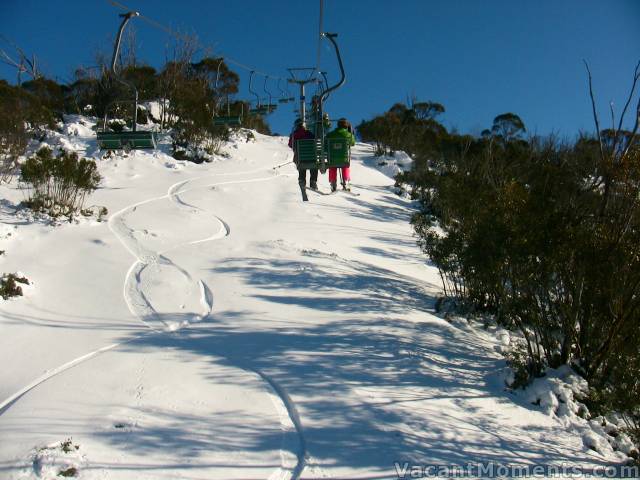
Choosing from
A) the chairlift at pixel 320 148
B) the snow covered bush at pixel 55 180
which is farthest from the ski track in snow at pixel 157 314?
the chairlift at pixel 320 148

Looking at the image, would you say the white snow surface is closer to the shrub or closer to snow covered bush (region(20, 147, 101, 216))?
the shrub

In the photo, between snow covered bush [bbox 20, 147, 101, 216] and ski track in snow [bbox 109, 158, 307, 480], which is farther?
snow covered bush [bbox 20, 147, 101, 216]

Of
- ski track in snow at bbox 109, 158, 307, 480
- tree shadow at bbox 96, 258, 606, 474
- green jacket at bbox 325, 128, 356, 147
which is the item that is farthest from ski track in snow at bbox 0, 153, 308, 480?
green jacket at bbox 325, 128, 356, 147

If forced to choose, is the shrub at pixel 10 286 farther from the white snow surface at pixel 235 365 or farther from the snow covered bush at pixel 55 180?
the snow covered bush at pixel 55 180

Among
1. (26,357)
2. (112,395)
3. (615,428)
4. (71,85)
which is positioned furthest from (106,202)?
(71,85)

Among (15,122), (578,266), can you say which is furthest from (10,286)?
(15,122)

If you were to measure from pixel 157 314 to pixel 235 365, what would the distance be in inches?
78.2

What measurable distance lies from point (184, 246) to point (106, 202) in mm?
3927

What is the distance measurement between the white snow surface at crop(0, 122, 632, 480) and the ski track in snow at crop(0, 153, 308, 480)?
0.03m

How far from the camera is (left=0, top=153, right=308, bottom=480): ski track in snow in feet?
15.2

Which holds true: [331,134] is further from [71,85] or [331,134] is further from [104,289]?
[71,85]

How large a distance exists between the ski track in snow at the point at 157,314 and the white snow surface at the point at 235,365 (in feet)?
0.09

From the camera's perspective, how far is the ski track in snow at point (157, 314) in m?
4.63

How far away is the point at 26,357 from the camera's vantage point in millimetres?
6105
